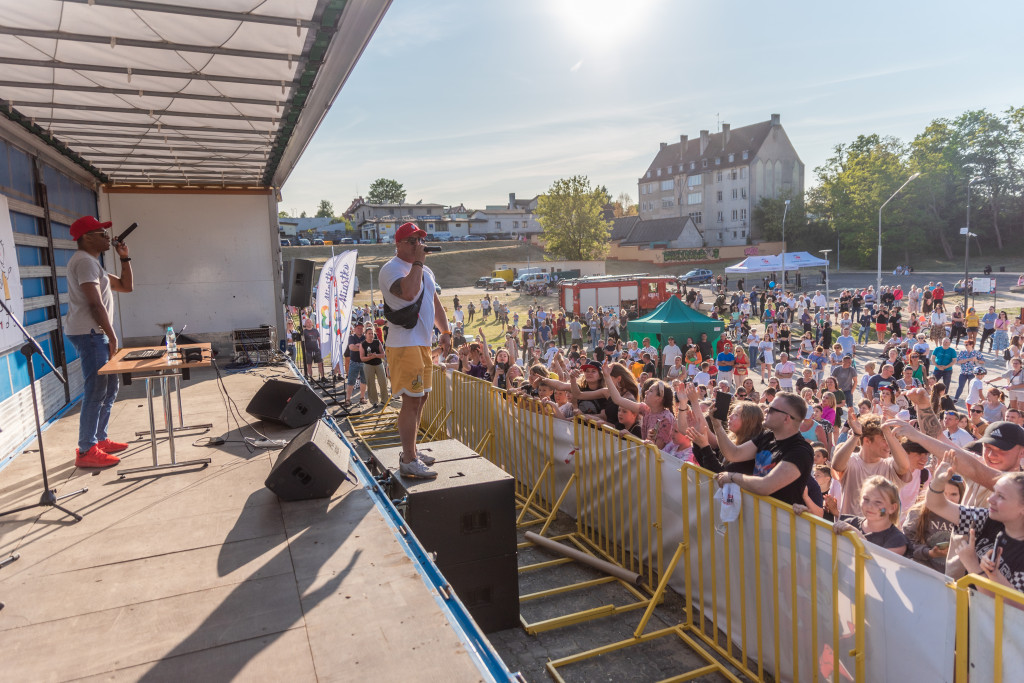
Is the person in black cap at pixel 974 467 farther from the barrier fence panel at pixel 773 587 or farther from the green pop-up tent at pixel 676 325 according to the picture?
the green pop-up tent at pixel 676 325

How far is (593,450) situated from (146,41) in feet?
18.4

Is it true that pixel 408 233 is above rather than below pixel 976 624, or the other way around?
above

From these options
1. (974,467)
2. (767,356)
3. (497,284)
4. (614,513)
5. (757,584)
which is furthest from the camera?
(497,284)

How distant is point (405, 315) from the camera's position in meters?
4.51

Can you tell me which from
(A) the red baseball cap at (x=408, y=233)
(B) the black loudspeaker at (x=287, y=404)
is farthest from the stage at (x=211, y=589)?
(A) the red baseball cap at (x=408, y=233)

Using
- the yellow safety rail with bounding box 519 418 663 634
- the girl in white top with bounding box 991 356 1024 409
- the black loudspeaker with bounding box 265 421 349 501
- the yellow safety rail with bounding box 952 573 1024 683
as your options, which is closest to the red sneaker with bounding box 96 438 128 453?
the black loudspeaker with bounding box 265 421 349 501

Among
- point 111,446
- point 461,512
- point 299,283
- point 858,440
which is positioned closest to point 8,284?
point 111,446

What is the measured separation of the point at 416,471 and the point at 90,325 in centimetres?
305

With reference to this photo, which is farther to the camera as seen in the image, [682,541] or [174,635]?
[682,541]

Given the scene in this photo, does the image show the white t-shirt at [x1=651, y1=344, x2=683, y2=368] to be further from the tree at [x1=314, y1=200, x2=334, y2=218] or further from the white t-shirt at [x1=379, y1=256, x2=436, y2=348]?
the tree at [x1=314, y1=200, x2=334, y2=218]

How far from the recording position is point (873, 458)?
524 cm

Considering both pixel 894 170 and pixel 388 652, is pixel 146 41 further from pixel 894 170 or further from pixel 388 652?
pixel 894 170

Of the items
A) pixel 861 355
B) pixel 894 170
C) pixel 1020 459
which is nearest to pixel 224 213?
pixel 1020 459

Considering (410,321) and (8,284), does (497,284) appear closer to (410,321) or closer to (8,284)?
(8,284)
